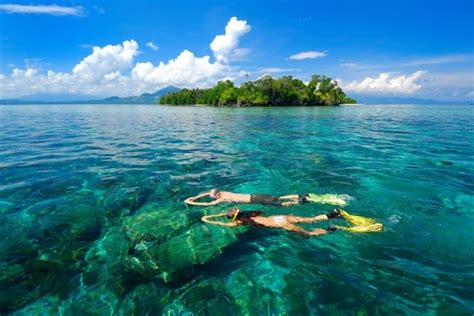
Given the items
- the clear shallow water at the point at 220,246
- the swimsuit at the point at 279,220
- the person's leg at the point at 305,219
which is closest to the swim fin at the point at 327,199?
the clear shallow water at the point at 220,246

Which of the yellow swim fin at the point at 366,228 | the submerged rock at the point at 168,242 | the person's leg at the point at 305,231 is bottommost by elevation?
the submerged rock at the point at 168,242

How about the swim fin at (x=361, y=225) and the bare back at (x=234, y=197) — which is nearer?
the swim fin at (x=361, y=225)

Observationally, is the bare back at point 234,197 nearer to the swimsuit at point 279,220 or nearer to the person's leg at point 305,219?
the swimsuit at point 279,220

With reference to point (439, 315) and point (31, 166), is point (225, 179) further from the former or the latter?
point (31, 166)

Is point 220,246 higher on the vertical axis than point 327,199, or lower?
lower

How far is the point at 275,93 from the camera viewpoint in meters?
118

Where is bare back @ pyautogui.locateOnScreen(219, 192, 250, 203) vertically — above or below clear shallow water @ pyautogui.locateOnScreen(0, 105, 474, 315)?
above

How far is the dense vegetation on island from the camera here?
11644 cm

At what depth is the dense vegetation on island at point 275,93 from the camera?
4584 inches

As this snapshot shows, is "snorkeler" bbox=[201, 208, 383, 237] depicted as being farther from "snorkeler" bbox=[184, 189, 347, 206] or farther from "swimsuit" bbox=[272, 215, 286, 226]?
"snorkeler" bbox=[184, 189, 347, 206]

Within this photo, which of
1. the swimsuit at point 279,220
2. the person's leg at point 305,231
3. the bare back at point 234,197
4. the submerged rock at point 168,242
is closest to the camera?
the submerged rock at point 168,242

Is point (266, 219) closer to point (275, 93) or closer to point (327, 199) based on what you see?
point (327, 199)

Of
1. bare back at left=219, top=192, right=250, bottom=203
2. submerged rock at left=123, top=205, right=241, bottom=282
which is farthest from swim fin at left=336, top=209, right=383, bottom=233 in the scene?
submerged rock at left=123, top=205, right=241, bottom=282

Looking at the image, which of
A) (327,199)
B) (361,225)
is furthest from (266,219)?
(327,199)
